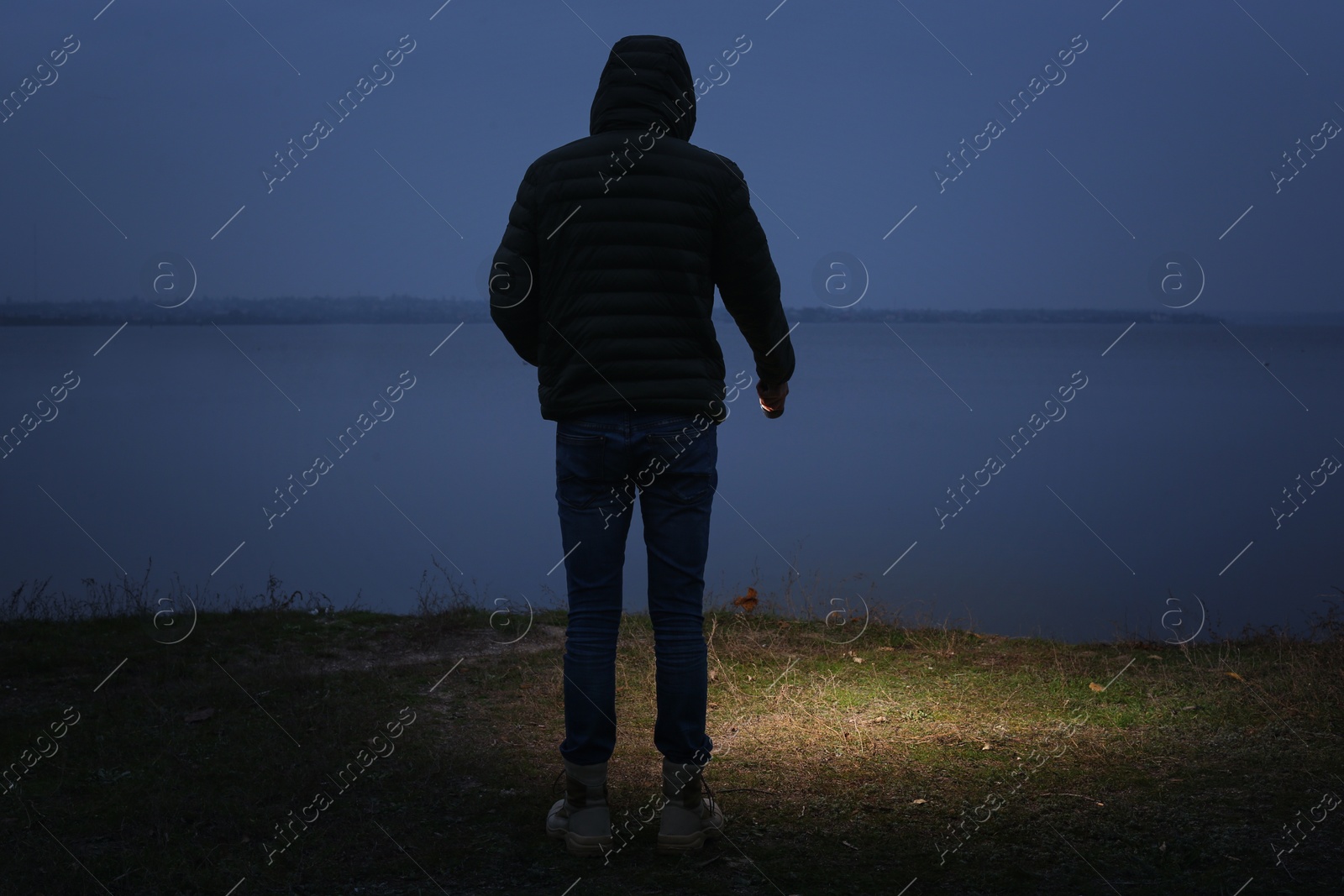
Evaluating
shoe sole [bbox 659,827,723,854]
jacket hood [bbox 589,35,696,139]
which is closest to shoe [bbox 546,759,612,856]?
shoe sole [bbox 659,827,723,854]

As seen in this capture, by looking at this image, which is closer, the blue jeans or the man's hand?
the blue jeans

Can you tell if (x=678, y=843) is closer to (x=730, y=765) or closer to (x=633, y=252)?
(x=730, y=765)

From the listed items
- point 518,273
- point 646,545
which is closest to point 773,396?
point 646,545

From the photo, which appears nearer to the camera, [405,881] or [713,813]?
[405,881]

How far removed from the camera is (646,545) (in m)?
2.88

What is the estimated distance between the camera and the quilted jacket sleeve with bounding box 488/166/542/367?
2932 millimetres

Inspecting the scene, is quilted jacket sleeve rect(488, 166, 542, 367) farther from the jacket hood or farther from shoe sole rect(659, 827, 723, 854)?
shoe sole rect(659, 827, 723, 854)

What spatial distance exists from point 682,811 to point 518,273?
170cm

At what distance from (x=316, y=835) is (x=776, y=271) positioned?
2.29 metres

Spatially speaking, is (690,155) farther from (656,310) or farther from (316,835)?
(316,835)

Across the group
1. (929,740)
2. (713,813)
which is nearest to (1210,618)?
(929,740)

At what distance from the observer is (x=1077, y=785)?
11.6 ft

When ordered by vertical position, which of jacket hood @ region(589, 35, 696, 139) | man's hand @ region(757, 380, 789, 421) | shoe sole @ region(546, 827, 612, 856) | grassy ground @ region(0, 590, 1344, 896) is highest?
jacket hood @ region(589, 35, 696, 139)

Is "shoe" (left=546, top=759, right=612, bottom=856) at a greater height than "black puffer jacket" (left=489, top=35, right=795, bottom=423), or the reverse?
"black puffer jacket" (left=489, top=35, right=795, bottom=423)
